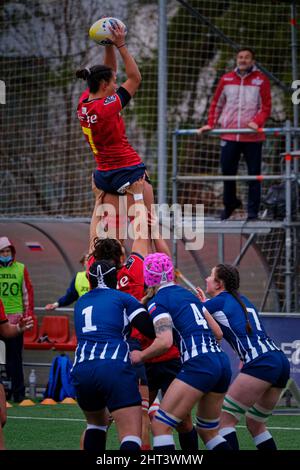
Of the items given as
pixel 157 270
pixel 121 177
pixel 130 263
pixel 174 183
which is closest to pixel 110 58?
pixel 121 177

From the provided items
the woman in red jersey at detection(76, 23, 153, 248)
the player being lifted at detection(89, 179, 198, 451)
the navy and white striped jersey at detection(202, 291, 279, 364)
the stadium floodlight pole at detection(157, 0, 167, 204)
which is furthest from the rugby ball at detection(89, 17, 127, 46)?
the stadium floodlight pole at detection(157, 0, 167, 204)

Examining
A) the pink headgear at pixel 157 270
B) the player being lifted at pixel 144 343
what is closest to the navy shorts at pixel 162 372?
the player being lifted at pixel 144 343

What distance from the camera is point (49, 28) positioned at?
19125 mm

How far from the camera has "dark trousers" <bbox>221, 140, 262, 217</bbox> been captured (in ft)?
46.0

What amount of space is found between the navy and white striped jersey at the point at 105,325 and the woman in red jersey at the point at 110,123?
1865 mm

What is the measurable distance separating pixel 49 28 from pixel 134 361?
11858mm

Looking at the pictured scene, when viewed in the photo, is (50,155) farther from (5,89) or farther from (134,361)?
(134,361)

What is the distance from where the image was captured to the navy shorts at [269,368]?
9180mm

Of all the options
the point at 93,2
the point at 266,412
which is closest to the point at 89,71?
the point at 266,412

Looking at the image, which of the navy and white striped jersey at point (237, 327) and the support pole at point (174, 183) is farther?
the support pole at point (174, 183)

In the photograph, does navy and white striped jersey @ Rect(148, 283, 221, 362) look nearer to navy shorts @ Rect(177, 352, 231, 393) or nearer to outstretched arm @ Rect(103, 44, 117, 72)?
navy shorts @ Rect(177, 352, 231, 393)

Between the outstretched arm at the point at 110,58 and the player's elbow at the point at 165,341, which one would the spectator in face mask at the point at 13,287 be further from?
the player's elbow at the point at 165,341

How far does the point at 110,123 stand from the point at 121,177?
557 millimetres

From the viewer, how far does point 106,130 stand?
9641mm
